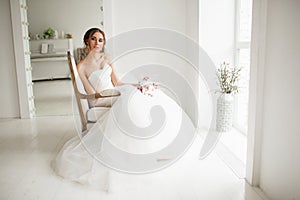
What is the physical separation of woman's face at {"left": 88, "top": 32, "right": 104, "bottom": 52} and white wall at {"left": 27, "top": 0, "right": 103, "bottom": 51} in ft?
20.3

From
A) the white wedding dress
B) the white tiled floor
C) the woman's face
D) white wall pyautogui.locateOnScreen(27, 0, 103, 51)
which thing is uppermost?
white wall pyautogui.locateOnScreen(27, 0, 103, 51)

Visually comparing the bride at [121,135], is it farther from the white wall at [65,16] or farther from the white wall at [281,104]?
the white wall at [65,16]

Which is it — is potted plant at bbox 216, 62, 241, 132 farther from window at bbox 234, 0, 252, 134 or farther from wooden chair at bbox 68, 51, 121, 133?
wooden chair at bbox 68, 51, 121, 133

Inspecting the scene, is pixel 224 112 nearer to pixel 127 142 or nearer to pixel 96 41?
pixel 127 142

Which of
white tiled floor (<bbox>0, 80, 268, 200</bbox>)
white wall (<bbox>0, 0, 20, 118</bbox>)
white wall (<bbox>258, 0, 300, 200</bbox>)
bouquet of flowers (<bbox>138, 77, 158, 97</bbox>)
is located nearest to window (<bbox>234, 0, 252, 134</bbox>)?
white tiled floor (<bbox>0, 80, 268, 200</bbox>)

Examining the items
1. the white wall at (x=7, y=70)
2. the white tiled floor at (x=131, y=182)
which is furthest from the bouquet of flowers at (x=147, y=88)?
the white wall at (x=7, y=70)

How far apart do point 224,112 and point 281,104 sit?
188cm

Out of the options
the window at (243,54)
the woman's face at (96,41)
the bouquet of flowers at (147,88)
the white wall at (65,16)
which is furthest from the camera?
the white wall at (65,16)

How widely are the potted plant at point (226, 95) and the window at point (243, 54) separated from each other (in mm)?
114

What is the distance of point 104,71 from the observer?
3.47 metres

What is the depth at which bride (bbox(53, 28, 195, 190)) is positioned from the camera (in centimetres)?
293

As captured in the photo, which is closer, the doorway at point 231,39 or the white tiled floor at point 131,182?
the white tiled floor at point 131,182

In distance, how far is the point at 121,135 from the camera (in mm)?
3000

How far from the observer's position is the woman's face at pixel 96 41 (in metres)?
3.44
